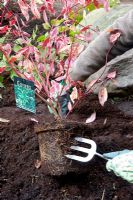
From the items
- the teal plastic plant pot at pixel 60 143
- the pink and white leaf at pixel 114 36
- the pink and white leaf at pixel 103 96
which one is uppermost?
the pink and white leaf at pixel 114 36

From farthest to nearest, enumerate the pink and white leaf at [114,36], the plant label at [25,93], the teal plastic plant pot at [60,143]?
the plant label at [25,93]
the teal plastic plant pot at [60,143]
the pink and white leaf at [114,36]

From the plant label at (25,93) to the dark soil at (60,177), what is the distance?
20cm

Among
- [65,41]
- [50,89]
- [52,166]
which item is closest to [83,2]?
[65,41]

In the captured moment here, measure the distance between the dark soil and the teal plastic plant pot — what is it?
45mm

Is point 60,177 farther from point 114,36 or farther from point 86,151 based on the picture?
point 114,36

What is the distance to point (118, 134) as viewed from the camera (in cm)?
219

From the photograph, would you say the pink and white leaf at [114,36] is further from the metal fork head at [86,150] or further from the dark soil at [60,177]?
the dark soil at [60,177]

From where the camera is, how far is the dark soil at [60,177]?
191 cm

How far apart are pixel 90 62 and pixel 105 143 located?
451mm

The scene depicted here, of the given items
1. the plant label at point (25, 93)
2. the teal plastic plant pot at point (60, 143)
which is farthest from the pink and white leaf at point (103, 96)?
the plant label at point (25, 93)

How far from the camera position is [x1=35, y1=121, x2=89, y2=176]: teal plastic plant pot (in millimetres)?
1868

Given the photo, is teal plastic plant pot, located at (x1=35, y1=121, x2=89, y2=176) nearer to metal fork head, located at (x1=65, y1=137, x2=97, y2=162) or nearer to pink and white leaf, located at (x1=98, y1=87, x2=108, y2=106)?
metal fork head, located at (x1=65, y1=137, x2=97, y2=162)

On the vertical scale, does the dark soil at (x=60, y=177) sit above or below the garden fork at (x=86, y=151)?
below

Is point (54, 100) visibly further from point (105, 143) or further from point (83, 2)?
point (83, 2)
